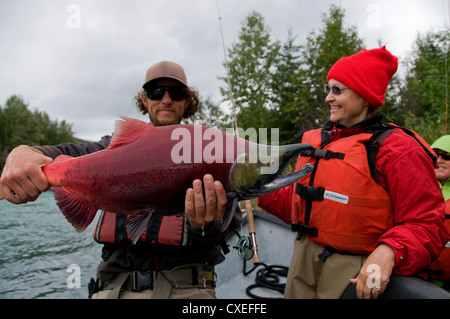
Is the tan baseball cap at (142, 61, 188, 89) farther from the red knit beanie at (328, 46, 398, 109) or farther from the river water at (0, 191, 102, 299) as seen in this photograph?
the river water at (0, 191, 102, 299)

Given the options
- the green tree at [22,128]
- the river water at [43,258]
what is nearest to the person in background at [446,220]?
the river water at [43,258]

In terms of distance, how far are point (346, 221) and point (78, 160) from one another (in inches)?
88.3

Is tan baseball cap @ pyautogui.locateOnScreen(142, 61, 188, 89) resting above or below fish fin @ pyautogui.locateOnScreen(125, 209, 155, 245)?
above

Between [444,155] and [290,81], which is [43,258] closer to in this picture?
[444,155]

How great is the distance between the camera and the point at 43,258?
8.12 m

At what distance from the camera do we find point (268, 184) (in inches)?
70.5

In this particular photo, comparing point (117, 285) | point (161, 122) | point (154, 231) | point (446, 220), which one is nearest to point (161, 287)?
point (117, 285)

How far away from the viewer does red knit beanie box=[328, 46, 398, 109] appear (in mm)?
2918

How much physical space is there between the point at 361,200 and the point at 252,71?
3013cm

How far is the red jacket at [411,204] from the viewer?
2.20m

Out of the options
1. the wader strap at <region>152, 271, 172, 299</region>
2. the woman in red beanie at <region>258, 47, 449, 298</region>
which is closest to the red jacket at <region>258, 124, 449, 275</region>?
the woman in red beanie at <region>258, 47, 449, 298</region>

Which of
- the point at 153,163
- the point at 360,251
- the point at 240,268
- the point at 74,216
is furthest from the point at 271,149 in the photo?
the point at 240,268

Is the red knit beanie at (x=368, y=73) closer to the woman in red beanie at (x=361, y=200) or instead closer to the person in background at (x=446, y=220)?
the woman in red beanie at (x=361, y=200)

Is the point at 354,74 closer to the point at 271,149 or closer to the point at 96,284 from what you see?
the point at 271,149
